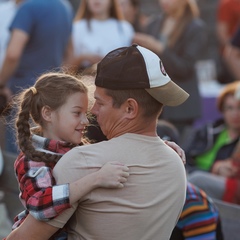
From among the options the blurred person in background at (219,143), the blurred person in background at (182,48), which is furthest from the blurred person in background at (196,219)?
the blurred person in background at (182,48)

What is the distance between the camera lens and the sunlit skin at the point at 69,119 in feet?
8.47

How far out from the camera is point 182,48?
6199mm

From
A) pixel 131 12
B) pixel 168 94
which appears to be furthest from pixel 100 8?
pixel 168 94

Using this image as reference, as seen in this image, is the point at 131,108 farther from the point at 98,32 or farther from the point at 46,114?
the point at 98,32

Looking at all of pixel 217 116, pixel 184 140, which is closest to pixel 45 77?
pixel 184 140

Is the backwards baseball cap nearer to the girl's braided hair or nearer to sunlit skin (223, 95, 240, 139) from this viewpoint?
the girl's braided hair

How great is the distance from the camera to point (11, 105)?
2.77 meters

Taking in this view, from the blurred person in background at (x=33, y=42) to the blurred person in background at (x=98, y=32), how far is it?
47 cm

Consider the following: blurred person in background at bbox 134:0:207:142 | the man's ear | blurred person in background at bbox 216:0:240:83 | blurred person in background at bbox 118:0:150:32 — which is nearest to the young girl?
the man's ear

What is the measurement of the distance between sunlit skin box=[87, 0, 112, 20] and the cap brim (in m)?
3.69

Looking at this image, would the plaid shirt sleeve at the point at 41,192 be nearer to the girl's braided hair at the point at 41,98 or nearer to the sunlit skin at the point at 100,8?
the girl's braided hair at the point at 41,98

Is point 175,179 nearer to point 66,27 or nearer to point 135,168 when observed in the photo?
point 135,168

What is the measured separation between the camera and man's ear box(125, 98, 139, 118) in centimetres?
238

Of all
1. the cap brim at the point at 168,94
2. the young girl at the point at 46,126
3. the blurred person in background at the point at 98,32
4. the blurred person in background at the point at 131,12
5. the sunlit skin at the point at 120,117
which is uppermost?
the cap brim at the point at 168,94
